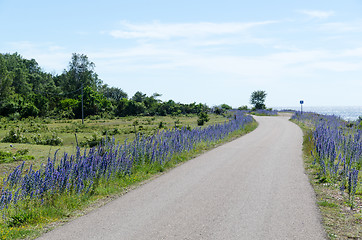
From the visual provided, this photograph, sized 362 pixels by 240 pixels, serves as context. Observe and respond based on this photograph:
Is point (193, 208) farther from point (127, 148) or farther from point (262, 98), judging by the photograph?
Answer: point (262, 98)

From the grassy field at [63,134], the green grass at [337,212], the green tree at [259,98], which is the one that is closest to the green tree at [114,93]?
the green tree at [259,98]

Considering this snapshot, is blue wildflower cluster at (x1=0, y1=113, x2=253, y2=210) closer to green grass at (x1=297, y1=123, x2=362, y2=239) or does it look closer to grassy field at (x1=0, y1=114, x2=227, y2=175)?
grassy field at (x1=0, y1=114, x2=227, y2=175)

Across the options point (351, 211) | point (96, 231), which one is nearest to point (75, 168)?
point (96, 231)

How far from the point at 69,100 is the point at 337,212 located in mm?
70279

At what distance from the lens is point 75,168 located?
→ 8938 mm

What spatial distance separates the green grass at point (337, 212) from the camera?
636 centimetres

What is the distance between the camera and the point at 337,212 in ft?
25.0

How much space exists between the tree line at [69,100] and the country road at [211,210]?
5234 centimetres

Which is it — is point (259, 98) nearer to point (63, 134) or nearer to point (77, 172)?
point (63, 134)

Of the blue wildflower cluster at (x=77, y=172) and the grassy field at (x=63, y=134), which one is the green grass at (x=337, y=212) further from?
the grassy field at (x=63, y=134)

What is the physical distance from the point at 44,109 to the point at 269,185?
64.0 meters

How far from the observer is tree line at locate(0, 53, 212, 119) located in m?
62.3

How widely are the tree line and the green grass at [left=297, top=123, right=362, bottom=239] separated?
54.5 metres

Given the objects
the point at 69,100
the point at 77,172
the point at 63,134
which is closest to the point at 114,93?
the point at 69,100
